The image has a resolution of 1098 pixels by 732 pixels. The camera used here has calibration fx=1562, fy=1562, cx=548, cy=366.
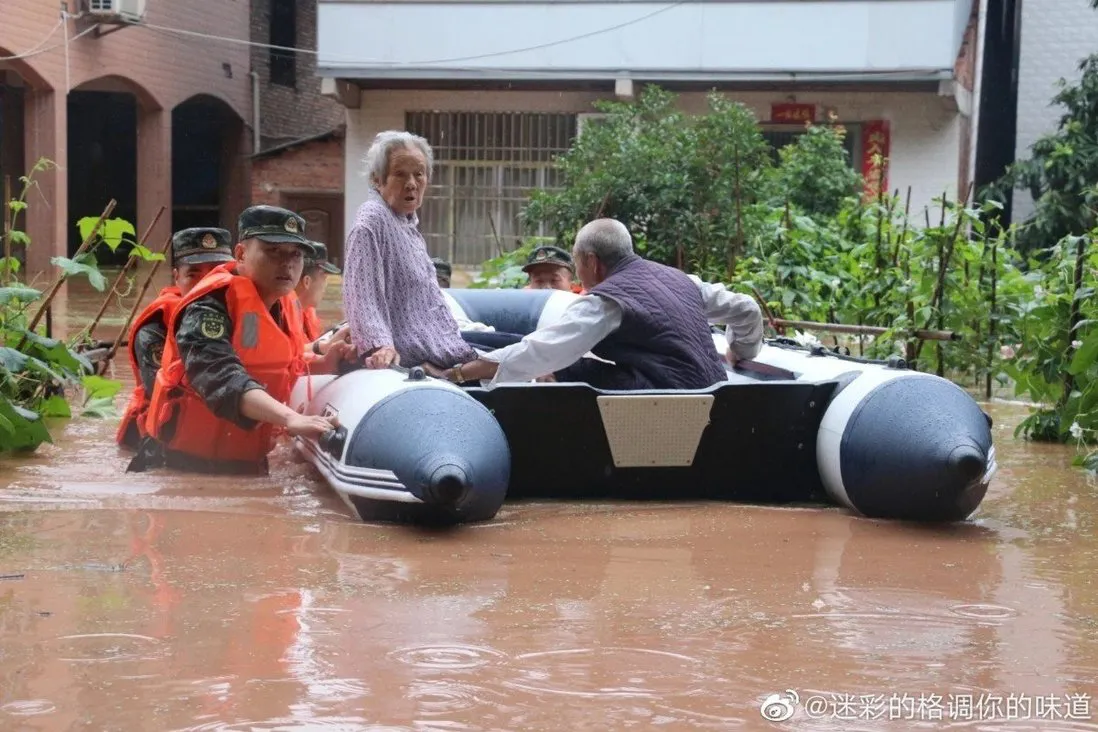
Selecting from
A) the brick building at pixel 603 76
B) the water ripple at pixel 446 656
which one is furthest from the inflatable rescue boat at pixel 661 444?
the brick building at pixel 603 76

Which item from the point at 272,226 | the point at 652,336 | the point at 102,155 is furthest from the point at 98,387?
the point at 102,155

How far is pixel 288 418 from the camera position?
5.83 m

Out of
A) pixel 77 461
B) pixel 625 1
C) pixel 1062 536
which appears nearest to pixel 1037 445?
pixel 1062 536

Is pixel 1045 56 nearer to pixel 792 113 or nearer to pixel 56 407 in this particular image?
pixel 792 113

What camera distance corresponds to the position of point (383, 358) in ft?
20.5

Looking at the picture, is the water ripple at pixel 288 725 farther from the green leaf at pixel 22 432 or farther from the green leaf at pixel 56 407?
the green leaf at pixel 56 407

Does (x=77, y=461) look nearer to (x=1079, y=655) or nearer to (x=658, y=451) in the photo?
(x=658, y=451)

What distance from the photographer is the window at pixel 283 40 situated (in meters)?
27.8

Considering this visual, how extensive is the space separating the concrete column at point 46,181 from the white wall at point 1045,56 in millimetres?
12573

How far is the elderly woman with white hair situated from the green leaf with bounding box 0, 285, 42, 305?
72.0 inches

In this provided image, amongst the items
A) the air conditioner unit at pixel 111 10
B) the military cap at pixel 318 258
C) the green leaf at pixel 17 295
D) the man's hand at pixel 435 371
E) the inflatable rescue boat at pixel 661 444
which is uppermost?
the air conditioner unit at pixel 111 10

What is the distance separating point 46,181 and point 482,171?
20.1 feet

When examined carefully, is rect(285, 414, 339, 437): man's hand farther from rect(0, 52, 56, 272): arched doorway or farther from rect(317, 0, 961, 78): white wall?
rect(0, 52, 56, 272): arched doorway

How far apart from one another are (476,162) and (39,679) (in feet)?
54.2
